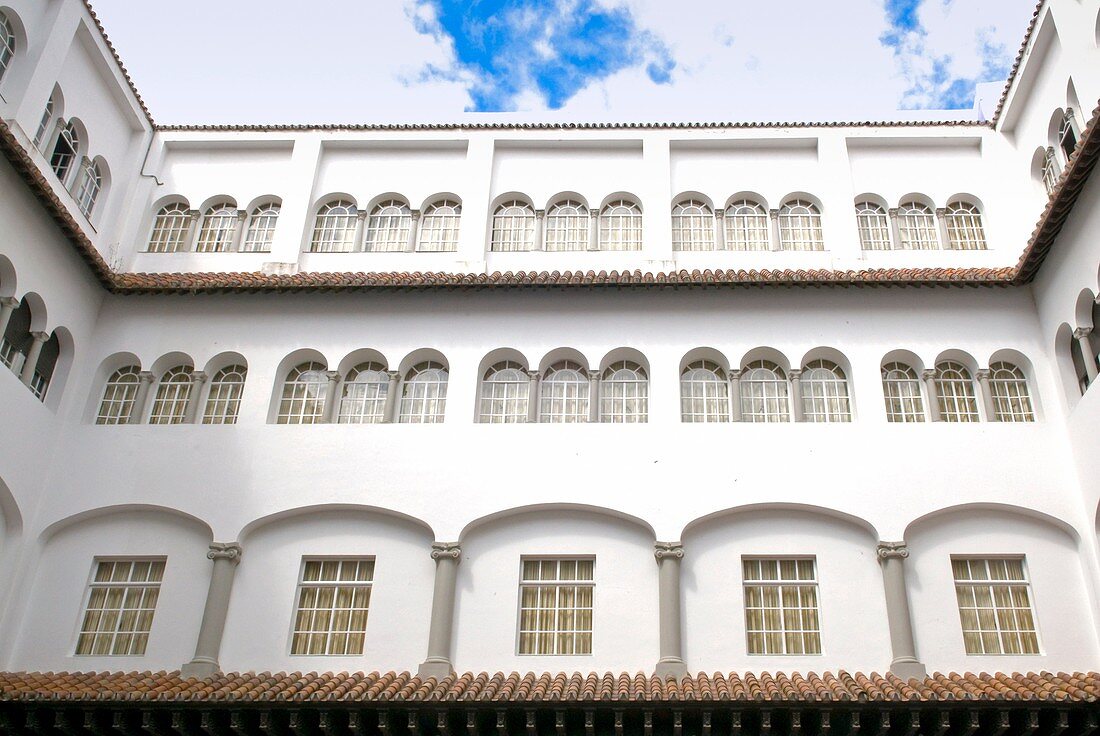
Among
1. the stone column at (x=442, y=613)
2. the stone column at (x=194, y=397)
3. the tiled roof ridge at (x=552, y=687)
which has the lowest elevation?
the tiled roof ridge at (x=552, y=687)

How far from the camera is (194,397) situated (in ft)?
62.1

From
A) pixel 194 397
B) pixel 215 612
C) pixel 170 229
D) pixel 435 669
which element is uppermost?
pixel 170 229

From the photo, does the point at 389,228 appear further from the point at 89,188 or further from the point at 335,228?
the point at 89,188

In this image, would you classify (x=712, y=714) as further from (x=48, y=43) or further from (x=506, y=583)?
(x=48, y=43)

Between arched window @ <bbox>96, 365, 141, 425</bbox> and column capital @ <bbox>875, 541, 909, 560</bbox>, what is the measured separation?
1203cm

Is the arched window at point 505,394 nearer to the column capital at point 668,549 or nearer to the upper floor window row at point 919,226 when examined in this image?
the column capital at point 668,549

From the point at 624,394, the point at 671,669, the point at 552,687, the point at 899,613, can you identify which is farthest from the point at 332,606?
the point at 899,613

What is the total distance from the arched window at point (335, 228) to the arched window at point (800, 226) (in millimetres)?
8037

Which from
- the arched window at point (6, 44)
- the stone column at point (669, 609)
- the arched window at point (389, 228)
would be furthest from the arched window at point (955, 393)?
the arched window at point (6, 44)

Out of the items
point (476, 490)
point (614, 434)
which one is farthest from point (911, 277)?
point (476, 490)

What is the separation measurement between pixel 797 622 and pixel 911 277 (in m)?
6.07

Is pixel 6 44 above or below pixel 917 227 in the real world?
above

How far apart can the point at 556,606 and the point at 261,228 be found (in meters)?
9.70

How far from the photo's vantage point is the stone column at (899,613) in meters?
15.7
